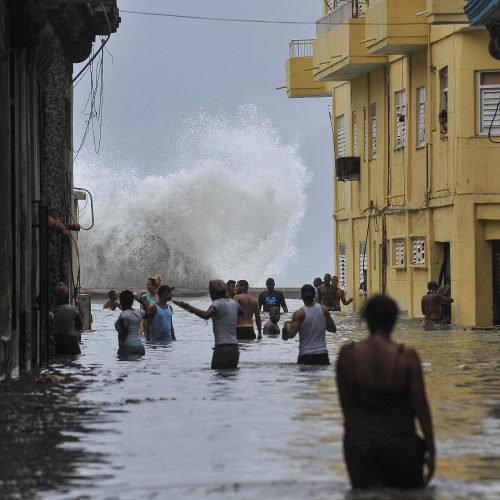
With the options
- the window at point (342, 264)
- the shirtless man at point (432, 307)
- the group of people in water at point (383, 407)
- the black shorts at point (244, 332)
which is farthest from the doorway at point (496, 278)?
the group of people in water at point (383, 407)

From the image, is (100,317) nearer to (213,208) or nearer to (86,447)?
(86,447)

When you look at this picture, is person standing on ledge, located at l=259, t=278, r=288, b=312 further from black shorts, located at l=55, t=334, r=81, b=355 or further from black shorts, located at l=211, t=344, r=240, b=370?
black shorts, located at l=211, t=344, r=240, b=370

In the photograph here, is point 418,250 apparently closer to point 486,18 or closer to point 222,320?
point 486,18

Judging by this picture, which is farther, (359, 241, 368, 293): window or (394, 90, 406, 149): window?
(359, 241, 368, 293): window

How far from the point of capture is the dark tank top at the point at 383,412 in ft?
30.2

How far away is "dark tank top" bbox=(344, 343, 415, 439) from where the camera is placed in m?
9.20

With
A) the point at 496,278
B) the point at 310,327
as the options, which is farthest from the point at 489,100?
the point at 310,327

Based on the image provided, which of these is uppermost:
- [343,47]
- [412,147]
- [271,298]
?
[343,47]

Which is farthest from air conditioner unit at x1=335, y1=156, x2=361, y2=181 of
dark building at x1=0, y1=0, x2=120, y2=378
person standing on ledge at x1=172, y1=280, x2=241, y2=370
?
person standing on ledge at x1=172, y1=280, x2=241, y2=370

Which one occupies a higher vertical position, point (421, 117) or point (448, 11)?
point (448, 11)

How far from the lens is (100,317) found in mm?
46969

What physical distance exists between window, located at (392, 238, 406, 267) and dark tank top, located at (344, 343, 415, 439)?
34362 mm

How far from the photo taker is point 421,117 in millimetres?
42375

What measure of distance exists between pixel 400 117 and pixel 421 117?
1.44 meters
